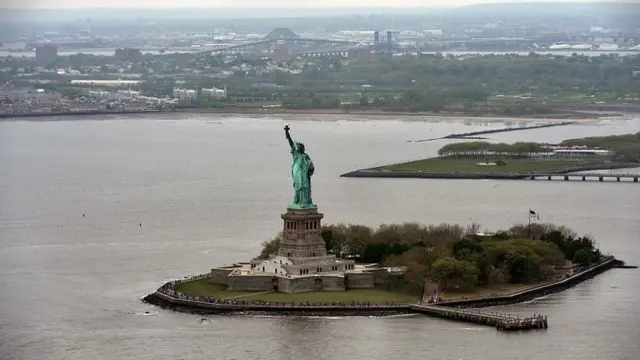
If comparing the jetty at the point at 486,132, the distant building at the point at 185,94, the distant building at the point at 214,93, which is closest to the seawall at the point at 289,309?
the jetty at the point at 486,132

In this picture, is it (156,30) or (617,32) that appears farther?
(156,30)

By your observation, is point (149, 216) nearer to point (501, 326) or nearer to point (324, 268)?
point (324, 268)

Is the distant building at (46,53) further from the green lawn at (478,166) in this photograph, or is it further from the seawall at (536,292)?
the seawall at (536,292)

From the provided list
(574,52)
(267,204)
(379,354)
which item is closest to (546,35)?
(574,52)

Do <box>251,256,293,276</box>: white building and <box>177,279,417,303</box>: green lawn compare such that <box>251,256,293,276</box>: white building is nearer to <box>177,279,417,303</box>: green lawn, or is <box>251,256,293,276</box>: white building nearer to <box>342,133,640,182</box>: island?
<box>177,279,417,303</box>: green lawn

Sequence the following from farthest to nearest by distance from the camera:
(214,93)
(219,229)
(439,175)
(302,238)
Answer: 1. (214,93)
2. (439,175)
3. (219,229)
4. (302,238)

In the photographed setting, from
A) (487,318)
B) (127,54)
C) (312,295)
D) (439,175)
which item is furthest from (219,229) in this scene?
(127,54)

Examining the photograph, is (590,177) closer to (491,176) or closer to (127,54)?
(491,176)
